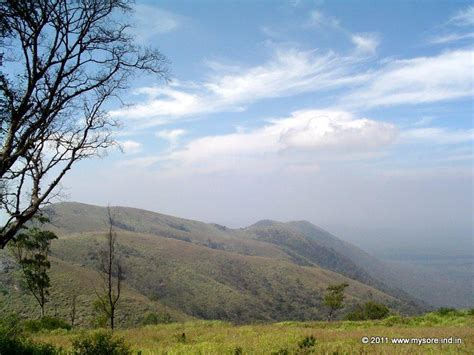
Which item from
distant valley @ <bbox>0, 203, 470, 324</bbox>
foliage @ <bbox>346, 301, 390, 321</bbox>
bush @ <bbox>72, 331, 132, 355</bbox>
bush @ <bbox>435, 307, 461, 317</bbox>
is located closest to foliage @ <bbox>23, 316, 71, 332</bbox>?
bush @ <bbox>72, 331, 132, 355</bbox>

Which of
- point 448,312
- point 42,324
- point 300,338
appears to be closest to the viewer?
point 300,338

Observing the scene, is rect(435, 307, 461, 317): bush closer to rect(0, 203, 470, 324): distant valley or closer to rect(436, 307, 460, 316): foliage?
rect(436, 307, 460, 316): foliage

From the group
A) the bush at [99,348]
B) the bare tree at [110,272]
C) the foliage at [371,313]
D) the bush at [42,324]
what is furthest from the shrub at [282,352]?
the foliage at [371,313]

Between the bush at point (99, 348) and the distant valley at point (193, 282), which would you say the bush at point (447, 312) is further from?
the distant valley at point (193, 282)

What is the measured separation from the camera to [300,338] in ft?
41.2

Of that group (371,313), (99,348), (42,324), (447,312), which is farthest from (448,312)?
(42,324)

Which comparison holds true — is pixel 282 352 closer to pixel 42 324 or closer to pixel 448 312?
pixel 448 312

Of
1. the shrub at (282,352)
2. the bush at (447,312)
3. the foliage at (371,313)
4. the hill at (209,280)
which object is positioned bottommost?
the hill at (209,280)

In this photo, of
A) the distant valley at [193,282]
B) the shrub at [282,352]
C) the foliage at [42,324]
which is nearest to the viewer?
the shrub at [282,352]

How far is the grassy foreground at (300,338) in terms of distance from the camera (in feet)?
34.4

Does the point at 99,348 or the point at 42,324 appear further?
the point at 42,324

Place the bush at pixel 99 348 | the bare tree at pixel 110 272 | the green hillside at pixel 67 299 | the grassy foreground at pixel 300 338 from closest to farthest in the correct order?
the bush at pixel 99 348 → the grassy foreground at pixel 300 338 → the bare tree at pixel 110 272 → the green hillside at pixel 67 299

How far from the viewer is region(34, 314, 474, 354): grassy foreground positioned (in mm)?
10492

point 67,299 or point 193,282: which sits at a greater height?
point 67,299
